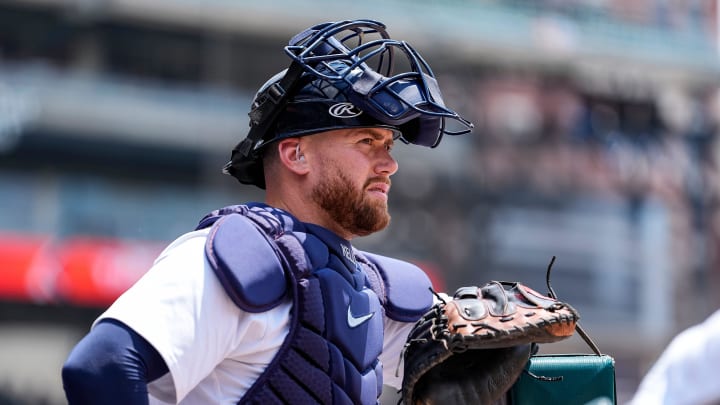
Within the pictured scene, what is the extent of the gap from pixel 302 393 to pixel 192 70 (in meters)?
23.6

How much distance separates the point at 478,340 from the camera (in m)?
3.24

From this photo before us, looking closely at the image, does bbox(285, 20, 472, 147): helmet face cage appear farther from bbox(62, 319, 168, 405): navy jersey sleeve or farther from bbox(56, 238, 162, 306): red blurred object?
bbox(56, 238, 162, 306): red blurred object

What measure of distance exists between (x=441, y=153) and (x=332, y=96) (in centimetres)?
2319

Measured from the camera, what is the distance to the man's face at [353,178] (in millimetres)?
3293

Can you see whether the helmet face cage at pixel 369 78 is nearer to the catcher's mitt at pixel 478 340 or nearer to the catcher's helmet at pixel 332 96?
the catcher's helmet at pixel 332 96

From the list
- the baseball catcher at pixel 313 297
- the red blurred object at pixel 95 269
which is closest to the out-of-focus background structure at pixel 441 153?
the red blurred object at pixel 95 269

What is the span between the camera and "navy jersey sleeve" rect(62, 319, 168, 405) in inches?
106

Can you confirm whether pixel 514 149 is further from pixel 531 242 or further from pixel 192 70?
pixel 192 70

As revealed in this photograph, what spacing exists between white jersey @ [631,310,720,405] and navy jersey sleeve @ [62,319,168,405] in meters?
1.78

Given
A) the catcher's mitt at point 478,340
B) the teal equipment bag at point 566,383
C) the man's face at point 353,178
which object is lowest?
the teal equipment bag at point 566,383

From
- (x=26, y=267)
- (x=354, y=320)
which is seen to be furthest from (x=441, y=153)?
(x=354, y=320)

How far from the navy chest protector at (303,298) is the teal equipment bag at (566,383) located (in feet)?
1.63

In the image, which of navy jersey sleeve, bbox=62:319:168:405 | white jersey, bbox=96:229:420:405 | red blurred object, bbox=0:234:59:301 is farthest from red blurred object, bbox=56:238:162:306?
navy jersey sleeve, bbox=62:319:168:405

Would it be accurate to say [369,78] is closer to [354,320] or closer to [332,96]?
[332,96]
